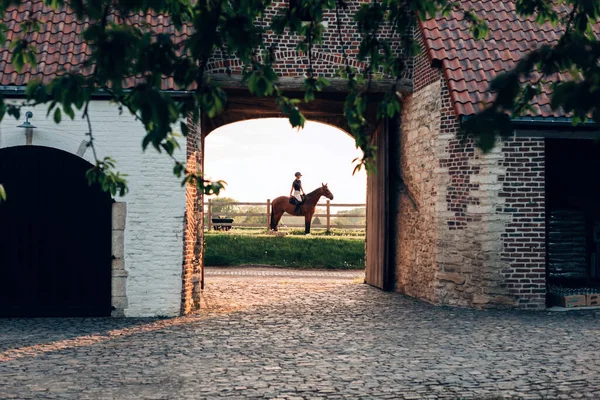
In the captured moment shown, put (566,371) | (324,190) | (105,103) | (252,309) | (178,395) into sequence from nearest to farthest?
(178,395) → (566,371) → (105,103) → (252,309) → (324,190)

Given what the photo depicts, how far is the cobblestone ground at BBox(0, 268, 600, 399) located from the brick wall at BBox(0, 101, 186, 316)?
0.50 metres

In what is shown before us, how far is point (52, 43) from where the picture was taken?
1056cm

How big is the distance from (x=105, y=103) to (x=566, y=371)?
7.12 m

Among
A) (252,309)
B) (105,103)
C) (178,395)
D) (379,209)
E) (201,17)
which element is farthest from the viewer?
(379,209)

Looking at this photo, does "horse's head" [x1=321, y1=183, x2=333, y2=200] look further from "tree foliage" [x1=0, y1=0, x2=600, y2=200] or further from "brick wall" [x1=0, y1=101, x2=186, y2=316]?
"tree foliage" [x1=0, y1=0, x2=600, y2=200]

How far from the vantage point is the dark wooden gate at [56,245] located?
10070 mm

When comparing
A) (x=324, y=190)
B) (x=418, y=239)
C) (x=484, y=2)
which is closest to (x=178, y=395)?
(x=418, y=239)

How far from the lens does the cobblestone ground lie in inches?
Result: 229

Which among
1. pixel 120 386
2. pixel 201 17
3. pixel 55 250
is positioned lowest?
pixel 120 386

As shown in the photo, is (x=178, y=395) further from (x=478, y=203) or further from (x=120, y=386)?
(x=478, y=203)

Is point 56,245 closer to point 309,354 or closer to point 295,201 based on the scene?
point 309,354

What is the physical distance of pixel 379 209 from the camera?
44.2 feet

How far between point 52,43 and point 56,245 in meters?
3.15

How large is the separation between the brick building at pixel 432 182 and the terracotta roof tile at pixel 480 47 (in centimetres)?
3
